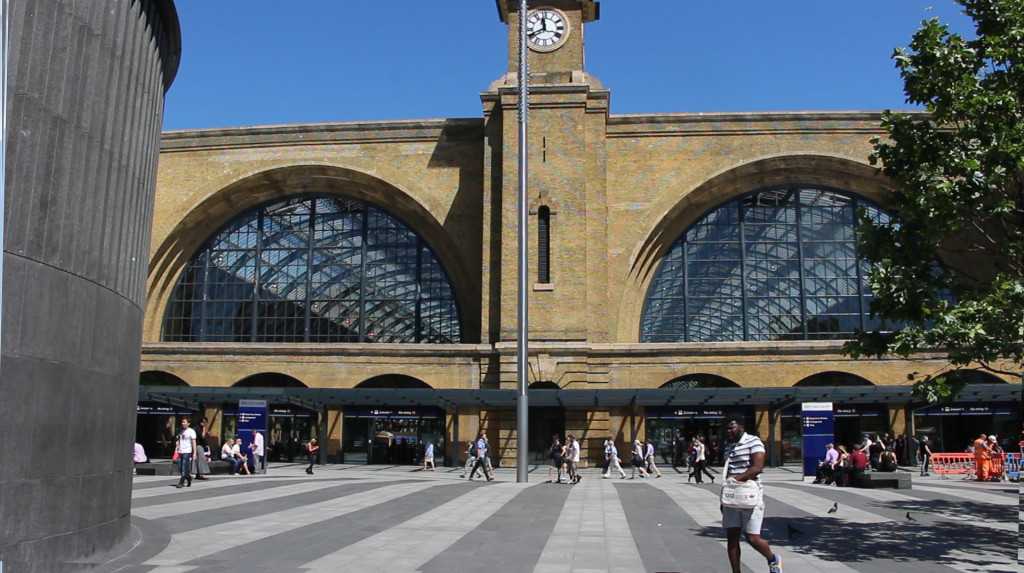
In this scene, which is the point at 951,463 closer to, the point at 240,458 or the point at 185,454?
the point at 240,458

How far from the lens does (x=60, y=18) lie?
8188mm

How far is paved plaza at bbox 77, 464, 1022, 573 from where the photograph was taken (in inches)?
370

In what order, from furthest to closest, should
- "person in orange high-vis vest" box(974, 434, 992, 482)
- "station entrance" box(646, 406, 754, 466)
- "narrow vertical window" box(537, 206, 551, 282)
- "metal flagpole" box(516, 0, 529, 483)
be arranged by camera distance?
"narrow vertical window" box(537, 206, 551, 282)
"station entrance" box(646, 406, 754, 466)
"metal flagpole" box(516, 0, 529, 483)
"person in orange high-vis vest" box(974, 434, 992, 482)

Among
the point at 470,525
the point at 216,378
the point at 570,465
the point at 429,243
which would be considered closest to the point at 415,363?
the point at 429,243

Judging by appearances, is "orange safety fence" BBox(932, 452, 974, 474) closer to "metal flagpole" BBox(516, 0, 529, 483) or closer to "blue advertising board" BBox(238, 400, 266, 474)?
"metal flagpole" BBox(516, 0, 529, 483)

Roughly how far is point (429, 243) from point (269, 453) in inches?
430

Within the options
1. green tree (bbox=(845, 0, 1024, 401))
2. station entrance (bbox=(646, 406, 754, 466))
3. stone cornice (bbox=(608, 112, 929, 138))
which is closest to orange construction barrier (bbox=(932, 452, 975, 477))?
station entrance (bbox=(646, 406, 754, 466))

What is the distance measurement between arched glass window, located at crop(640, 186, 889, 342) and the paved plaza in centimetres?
1654

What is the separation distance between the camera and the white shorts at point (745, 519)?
810 centimetres

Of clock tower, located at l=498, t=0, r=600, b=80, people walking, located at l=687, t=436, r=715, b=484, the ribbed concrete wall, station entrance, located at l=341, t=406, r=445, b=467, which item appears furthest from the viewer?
clock tower, located at l=498, t=0, r=600, b=80

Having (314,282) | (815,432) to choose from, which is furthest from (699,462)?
(314,282)

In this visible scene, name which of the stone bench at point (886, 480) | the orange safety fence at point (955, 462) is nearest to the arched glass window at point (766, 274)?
the orange safety fence at point (955, 462)

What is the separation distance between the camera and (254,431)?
26328 millimetres

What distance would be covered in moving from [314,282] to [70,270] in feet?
101
